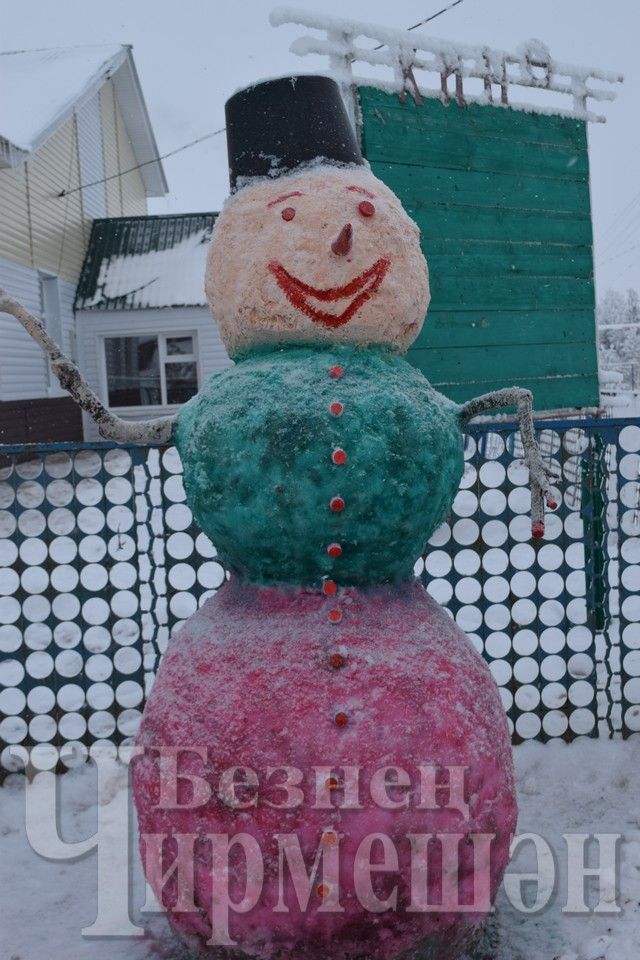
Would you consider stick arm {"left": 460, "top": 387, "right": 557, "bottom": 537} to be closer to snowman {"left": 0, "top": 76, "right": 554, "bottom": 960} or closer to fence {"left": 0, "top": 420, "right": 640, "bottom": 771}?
snowman {"left": 0, "top": 76, "right": 554, "bottom": 960}

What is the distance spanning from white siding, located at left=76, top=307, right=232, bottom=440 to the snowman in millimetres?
13293

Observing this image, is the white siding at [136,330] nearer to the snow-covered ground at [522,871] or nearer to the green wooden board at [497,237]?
the green wooden board at [497,237]

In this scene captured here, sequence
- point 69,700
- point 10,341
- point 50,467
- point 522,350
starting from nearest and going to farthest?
point 69,700 → point 522,350 → point 50,467 → point 10,341

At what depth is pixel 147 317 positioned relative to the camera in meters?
15.5

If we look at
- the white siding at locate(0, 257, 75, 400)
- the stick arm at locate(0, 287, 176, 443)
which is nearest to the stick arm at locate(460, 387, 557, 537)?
the stick arm at locate(0, 287, 176, 443)

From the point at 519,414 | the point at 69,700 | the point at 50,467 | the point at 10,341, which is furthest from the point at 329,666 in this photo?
the point at 10,341

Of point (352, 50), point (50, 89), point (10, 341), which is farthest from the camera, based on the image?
point (50, 89)

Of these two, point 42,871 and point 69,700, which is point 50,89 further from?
point 42,871

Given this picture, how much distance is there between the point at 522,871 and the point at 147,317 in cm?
1360

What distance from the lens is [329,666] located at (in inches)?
85.1

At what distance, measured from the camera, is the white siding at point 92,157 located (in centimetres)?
1703

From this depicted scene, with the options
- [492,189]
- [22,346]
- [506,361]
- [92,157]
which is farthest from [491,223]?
[92,157]

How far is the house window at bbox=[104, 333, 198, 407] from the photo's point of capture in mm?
16094

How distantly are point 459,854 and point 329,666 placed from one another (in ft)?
1.86
